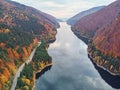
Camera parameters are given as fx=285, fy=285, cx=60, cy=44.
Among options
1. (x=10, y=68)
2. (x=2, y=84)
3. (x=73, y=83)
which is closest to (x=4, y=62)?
(x=10, y=68)

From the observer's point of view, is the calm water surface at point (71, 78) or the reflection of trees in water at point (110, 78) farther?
the reflection of trees in water at point (110, 78)

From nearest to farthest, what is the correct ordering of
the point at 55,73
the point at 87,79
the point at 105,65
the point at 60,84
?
1. the point at 60,84
2. the point at 87,79
3. the point at 55,73
4. the point at 105,65

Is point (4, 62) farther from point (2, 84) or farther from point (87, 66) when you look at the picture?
point (87, 66)

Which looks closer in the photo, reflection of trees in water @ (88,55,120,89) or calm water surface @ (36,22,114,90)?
calm water surface @ (36,22,114,90)

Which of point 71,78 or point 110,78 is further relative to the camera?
point 110,78

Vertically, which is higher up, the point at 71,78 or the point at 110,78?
the point at 71,78

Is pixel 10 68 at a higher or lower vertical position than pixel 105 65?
higher

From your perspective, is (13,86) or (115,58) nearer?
(13,86)

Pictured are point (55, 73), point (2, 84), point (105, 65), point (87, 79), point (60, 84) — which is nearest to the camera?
point (2, 84)

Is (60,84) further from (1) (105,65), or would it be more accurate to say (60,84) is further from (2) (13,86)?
(1) (105,65)

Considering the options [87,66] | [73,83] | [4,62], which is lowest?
[87,66]
